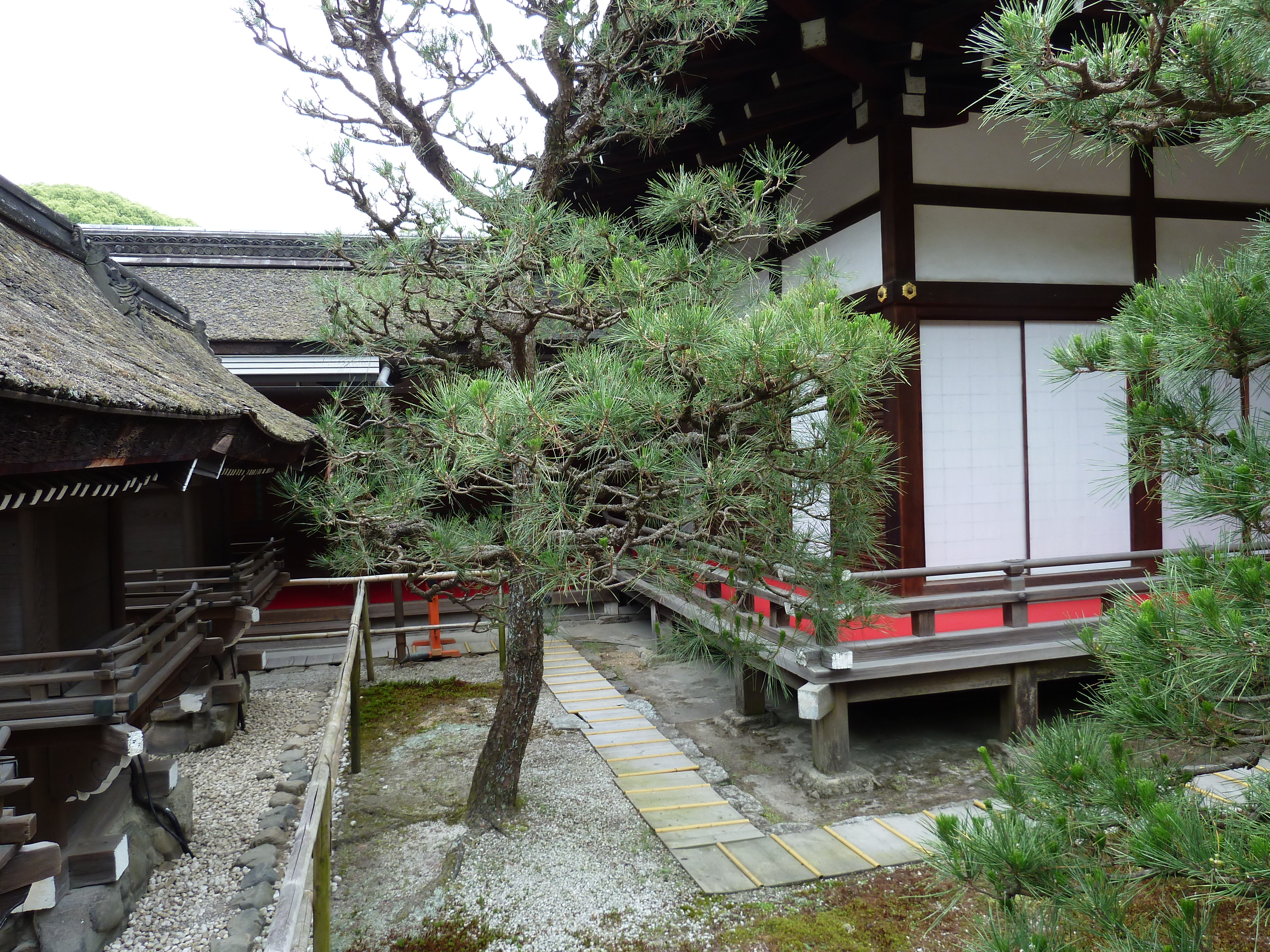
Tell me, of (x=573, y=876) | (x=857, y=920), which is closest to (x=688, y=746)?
(x=573, y=876)

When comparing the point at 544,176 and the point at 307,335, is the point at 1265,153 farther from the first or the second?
the point at 307,335

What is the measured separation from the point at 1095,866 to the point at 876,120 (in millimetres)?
5384

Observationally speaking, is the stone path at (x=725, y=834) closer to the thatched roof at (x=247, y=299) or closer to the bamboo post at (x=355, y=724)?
the bamboo post at (x=355, y=724)

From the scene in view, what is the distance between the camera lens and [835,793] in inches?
187

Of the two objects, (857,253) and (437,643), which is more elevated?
(857,253)

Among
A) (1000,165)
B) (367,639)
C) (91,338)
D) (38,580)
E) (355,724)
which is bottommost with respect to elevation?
(355,724)

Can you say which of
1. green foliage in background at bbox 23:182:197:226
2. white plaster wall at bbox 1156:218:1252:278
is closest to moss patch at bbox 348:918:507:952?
white plaster wall at bbox 1156:218:1252:278

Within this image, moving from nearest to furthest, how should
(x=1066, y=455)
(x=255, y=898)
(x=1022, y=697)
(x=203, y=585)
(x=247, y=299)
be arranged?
(x=255, y=898), (x=1022, y=697), (x=203, y=585), (x=1066, y=455), (x=247, y=299)

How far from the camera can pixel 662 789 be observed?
4895mm

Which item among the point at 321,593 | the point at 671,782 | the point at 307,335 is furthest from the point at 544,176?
the point at 321,593

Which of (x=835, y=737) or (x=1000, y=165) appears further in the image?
(x=1000, y=165)

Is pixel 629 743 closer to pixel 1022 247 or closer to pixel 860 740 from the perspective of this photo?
pixel 860 740

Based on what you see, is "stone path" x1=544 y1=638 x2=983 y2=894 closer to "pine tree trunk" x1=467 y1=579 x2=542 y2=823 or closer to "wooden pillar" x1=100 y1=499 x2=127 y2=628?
"pine tree trunk" x1=467 y1=579 x2=542 y2=823

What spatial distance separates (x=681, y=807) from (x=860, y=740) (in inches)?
69.2
